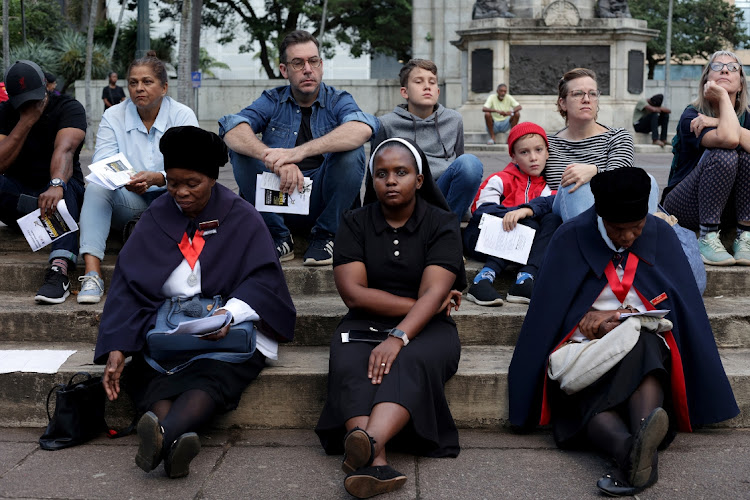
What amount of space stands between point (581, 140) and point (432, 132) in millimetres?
1006

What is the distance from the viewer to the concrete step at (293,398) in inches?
177

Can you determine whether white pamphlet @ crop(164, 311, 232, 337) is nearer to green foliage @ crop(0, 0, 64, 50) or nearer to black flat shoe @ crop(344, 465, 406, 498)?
black flat shoe @ crop(344, 465, 406, 498)

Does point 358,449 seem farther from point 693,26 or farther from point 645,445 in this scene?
→ point 693,26

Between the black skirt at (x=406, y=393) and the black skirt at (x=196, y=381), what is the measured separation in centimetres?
42

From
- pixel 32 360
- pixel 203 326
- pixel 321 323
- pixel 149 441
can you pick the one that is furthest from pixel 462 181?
pixel 149 441

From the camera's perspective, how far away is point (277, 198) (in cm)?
570

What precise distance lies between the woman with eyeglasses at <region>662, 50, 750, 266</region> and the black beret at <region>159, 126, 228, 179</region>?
3170 mm

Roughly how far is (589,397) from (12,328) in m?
3.15

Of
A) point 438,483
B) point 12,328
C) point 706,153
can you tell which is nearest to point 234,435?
point 438,483

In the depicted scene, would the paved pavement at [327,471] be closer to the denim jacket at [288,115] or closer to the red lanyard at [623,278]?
the red lanyard at [623,278]

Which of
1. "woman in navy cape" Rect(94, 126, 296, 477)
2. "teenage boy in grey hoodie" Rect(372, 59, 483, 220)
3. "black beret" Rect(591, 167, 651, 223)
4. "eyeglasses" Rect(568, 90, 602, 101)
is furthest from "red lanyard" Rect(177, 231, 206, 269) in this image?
"eyeglasses" Rect(568, 90, 602, 101)

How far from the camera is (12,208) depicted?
19.4 ft

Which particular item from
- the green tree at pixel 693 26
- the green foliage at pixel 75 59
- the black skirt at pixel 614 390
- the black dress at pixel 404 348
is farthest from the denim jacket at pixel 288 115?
the green tree at pixel 693 26

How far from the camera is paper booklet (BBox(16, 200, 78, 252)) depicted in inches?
219
